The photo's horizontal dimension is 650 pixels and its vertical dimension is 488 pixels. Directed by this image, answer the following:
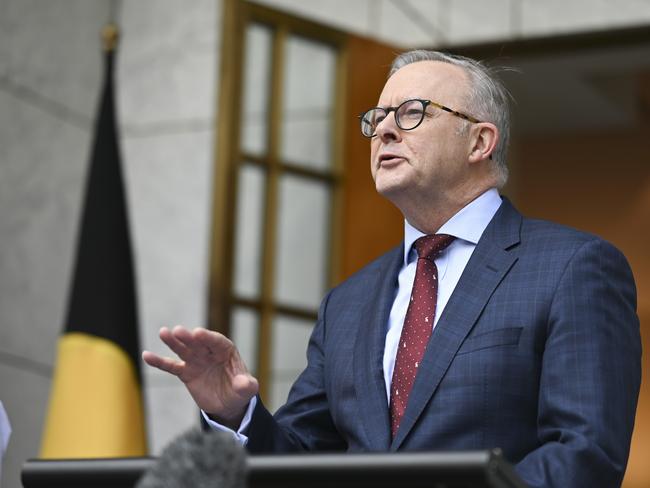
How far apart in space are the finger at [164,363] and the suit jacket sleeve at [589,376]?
0.57 meters

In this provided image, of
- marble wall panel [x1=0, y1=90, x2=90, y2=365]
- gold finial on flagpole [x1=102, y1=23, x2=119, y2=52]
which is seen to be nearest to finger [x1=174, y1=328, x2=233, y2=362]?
gold finial on flagpole [x1=102, y1=23, x2=119, y2=52]

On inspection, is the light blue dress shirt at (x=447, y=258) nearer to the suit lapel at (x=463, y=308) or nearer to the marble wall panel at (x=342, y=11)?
the suit lapel at (x=463, y=308)

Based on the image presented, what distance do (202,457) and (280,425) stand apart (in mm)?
1142

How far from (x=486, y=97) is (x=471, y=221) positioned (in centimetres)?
31

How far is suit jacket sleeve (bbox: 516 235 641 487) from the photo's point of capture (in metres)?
2.08

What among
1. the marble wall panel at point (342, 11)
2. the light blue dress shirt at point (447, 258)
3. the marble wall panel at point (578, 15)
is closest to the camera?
the light blue dress shirt at point (447, 258)

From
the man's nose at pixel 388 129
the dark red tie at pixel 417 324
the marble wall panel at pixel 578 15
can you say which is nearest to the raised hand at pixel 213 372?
the dark red tie at pixel 417 324

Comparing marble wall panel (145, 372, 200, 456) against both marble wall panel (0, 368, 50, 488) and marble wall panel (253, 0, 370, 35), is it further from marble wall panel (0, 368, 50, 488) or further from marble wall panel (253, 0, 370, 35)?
marble wall panel (253, 0, 370, 35)

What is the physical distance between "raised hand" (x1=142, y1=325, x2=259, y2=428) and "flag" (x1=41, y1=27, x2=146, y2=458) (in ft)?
8.87

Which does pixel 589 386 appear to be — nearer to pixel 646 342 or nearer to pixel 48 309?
pixel 48 309

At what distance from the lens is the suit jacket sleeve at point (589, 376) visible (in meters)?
2.08

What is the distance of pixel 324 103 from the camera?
19.6ft

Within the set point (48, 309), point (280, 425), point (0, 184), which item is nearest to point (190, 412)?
point (48, 309)

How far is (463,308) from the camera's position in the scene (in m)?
2.39
